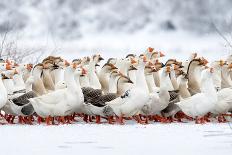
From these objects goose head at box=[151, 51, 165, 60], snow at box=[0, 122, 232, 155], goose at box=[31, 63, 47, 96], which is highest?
goose head at box=[151, 51, 165, 60]

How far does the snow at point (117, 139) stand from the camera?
860cm

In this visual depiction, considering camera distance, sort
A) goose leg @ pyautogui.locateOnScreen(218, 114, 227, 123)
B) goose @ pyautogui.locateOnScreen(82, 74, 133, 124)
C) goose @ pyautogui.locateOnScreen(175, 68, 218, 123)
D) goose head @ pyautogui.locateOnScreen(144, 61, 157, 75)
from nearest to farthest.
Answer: goose @ pyautogui.locateOnScreen(175, 68, 218, 123) < goose @ pyautogui.locateOnScreen(82, 74, 133, 124) < goose leg @ pyautogui.locateOnScreen(218, 114, 227, 123) < goose head @ pyautogui.locateOnScreen(144, 61, 157, 75)

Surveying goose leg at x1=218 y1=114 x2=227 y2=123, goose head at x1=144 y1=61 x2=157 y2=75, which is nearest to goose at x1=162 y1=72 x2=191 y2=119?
goose head at x1=144 y1=61 x2=157 y2=75

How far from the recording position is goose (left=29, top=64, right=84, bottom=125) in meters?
12.8

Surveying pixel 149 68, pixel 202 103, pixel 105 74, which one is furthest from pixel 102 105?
pixel 202 103

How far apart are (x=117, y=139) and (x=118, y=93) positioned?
3.86 meters

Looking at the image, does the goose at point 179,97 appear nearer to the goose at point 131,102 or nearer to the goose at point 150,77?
the goose at point 150,77

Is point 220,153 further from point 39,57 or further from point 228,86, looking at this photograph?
point 39,57

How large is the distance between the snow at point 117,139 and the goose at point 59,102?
491mm

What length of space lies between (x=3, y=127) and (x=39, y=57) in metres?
14.7

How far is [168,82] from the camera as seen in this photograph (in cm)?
1381

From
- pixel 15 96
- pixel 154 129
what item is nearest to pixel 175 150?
pixel 154 129

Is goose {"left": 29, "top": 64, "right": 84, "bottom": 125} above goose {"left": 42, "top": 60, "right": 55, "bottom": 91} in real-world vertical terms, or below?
below

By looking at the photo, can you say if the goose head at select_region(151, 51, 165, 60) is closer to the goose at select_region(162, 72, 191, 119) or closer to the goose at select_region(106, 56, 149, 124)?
the goose at select_region(162, 72, 191, 119)
